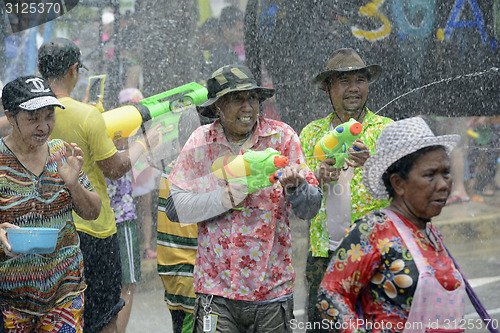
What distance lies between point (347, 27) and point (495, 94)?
5.12 ft

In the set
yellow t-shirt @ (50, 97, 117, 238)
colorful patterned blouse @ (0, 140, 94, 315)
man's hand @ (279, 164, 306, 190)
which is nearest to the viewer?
man's hand @ (279, 164, 306, 190)

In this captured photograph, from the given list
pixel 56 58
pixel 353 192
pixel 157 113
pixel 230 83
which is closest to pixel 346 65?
pixel 353 192

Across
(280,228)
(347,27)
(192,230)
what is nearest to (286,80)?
(347,27)

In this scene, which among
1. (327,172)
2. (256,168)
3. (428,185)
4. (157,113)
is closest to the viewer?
(428,185)

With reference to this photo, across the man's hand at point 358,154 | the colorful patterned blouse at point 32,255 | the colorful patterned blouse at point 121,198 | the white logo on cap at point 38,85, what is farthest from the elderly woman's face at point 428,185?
the colorful patterned blouse at point 121,198

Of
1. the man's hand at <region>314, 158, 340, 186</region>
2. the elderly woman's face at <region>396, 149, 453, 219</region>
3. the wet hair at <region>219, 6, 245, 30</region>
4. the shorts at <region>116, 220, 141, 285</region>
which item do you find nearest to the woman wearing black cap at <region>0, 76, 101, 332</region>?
the man's hand at <region>314, 158, 340, 186</region>

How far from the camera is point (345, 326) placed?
2.50m

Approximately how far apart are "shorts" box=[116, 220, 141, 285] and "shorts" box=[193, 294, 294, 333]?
1.69 metres

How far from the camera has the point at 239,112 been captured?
3.50 meters

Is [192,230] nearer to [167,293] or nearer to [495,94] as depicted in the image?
[167,293]

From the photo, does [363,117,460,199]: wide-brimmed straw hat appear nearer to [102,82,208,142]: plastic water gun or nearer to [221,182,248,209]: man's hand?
[221,182,248,209]: man's hand

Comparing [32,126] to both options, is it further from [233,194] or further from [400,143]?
[400,143]

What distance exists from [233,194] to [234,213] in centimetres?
12

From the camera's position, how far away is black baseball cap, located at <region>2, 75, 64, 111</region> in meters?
3.53
